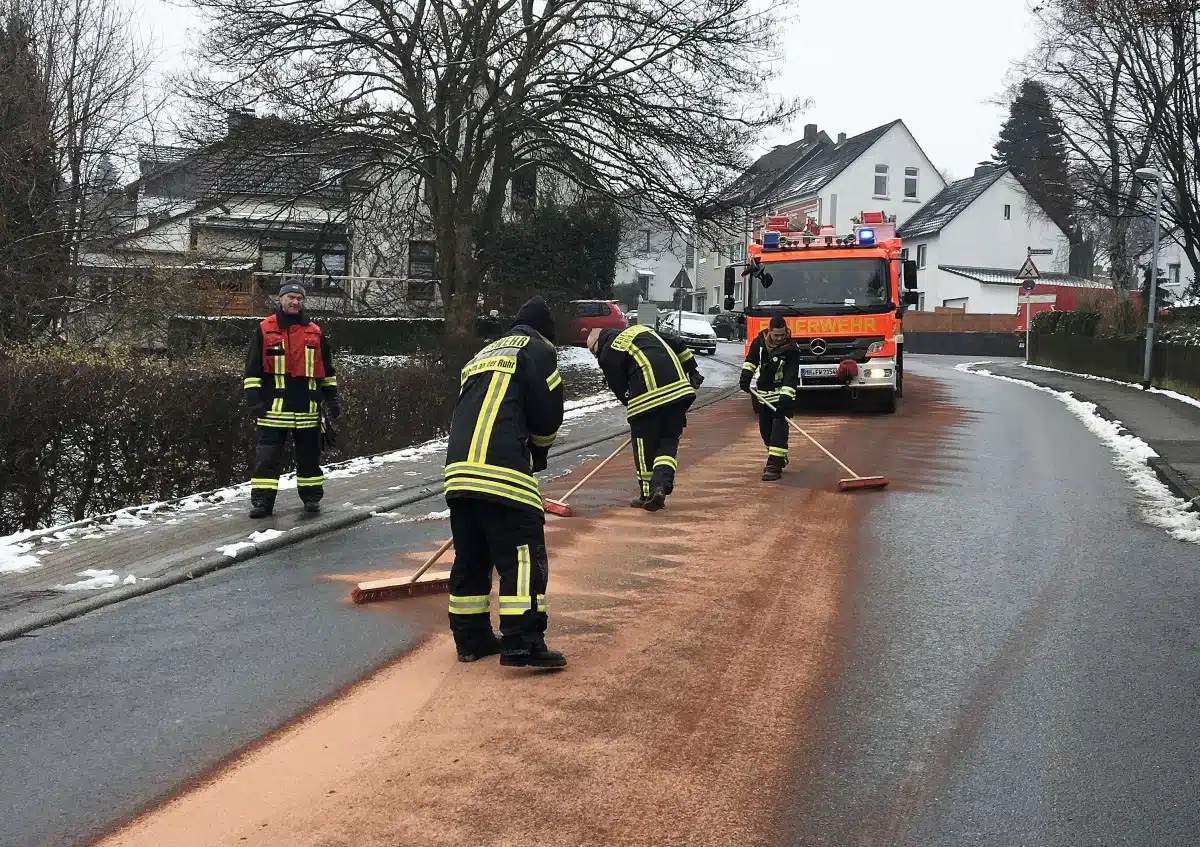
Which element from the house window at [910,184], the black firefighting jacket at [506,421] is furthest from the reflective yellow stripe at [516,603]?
the house window at [910,184]

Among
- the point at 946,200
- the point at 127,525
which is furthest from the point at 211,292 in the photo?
the point at 946,200

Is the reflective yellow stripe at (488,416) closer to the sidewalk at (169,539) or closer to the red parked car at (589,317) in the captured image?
the sidewalk at (169,539)

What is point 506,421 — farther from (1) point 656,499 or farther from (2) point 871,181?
(2) point 871,181

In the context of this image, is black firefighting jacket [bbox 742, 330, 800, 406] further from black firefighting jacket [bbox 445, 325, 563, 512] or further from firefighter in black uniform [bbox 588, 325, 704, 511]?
black firefighting jacket [bbox 445, 325, 563, 512]

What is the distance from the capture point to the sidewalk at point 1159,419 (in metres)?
12.2

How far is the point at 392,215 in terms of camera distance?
24.7m

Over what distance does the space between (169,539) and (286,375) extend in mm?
1619

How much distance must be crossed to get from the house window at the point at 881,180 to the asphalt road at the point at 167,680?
60241 millimetres

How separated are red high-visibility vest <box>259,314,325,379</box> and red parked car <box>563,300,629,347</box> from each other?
82.6ft

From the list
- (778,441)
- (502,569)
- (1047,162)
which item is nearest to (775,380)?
(778,441)

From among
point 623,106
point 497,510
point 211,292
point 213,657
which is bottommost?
point 213,657

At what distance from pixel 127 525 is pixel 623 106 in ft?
49.7

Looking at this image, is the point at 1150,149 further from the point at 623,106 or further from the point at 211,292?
the point at 211,292

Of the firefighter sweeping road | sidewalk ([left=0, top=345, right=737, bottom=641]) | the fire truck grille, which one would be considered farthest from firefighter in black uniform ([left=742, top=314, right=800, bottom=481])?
the fire truck grille
